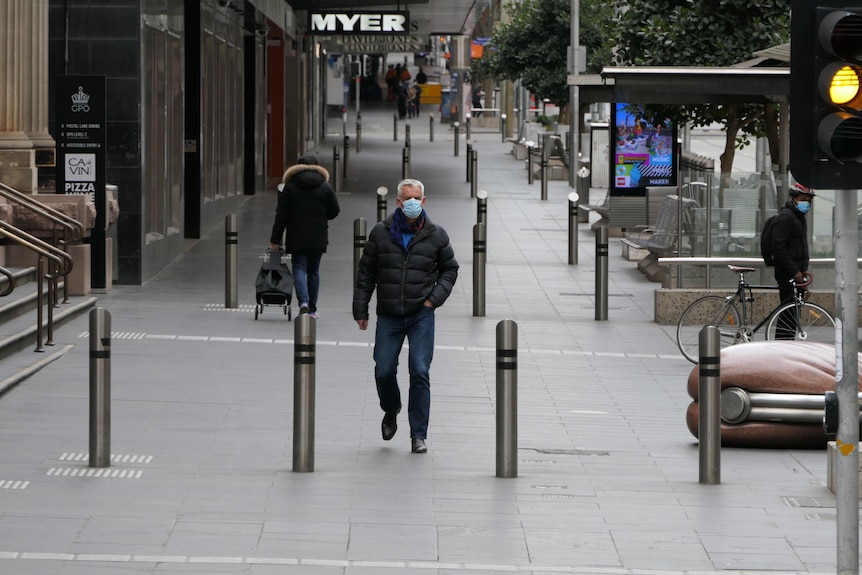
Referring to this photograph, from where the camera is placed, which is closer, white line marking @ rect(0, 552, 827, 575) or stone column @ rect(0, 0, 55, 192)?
white line marking @ rect(0, 552, 827, 575)

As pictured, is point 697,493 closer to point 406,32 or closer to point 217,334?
point 217,334

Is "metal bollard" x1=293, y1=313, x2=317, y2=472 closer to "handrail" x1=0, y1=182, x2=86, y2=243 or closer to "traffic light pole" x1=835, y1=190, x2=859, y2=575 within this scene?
"traffic light pole" x1=835, y1=190, x2=859, y2=575

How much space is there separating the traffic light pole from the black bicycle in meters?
7.80

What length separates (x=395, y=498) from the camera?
8.98 metres

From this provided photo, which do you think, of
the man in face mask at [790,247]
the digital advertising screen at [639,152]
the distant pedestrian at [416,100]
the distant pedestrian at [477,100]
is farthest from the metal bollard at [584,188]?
the distant pedestrian at [416,100]

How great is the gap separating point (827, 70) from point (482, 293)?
36.6ft

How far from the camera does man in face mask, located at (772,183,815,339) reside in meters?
14.8

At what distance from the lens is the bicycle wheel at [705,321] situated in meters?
15.0

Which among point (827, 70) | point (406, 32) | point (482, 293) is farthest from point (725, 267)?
point (406, 32)

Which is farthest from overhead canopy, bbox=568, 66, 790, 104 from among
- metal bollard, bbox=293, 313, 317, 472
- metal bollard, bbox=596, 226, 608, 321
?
metal bollard, bbox=293, 313, 317, 472

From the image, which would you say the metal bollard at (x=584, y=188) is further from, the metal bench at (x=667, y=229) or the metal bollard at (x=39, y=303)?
the metal bollard at (x=39, y=303)

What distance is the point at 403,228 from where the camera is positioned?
34.4 ft

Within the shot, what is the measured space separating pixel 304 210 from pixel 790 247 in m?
4.80

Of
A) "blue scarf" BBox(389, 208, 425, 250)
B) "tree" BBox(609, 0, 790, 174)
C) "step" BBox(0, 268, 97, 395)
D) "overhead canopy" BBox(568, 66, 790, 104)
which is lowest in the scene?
"step" BBox(0, 268, 97, 395)
